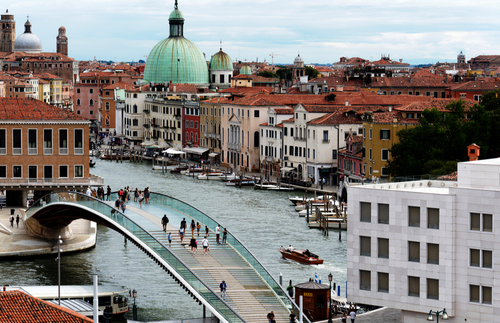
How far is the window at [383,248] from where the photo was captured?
25.9 m

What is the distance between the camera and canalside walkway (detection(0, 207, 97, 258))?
40219 mm

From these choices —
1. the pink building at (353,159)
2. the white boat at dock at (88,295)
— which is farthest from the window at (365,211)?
the pink building at (353,159)

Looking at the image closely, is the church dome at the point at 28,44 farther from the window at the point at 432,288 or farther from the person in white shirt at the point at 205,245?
the window at the point at 432,288

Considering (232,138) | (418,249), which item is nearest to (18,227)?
(418,249)

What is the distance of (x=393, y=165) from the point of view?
5388 centimetres

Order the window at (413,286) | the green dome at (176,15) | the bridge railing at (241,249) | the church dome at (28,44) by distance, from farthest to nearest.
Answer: the church dome at (28,44) → the green dome at (176,15) → the bridge railing at (241,249) → the window at (413,286)

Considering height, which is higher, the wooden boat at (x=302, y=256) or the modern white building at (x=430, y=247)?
the modern white building at (x=430, y=247)

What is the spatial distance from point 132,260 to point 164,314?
8.49 m

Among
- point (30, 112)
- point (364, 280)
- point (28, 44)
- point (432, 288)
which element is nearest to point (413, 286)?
point (432, 288)

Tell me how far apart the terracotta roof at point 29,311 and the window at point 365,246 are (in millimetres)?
8639

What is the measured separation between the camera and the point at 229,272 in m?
29.9

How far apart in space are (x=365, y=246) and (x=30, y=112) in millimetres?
25886

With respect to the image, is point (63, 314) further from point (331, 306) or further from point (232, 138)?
point (232, 138)

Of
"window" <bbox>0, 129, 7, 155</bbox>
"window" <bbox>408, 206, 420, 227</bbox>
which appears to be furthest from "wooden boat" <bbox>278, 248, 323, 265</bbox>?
"window" <bbox>0, 129, 7, 155</bbox>
